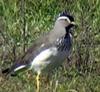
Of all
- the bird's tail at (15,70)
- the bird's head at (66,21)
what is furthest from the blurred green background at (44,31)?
the bird's head at (66,21)

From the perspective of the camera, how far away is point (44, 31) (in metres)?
10.7

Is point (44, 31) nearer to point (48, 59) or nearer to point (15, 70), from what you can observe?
point (15, 70)

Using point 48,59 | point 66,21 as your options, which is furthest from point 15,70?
point 66,21

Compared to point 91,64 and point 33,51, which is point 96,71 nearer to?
point 91,64

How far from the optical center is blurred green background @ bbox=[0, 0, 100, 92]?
906 centimetres

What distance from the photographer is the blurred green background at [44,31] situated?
9.06 m

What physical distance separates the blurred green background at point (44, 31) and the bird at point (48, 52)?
0.16 m

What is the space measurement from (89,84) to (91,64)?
822 millimetres

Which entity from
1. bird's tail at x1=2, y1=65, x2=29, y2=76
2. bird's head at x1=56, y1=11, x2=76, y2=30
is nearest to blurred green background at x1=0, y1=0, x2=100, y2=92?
bird's tail at x1=2, y1=65, x2=29, y2=76

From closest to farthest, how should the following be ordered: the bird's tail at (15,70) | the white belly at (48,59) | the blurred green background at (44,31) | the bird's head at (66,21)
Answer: the white belly at (48,59)
the blurred green background at (44,31)
the bird's tail at (15,70)
the bird's head at (66,21)

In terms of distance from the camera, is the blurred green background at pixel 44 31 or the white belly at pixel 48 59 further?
the blurred green background at pixel 44 31

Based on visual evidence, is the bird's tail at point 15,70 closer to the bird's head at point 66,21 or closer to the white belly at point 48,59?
the white belly at point 48,59

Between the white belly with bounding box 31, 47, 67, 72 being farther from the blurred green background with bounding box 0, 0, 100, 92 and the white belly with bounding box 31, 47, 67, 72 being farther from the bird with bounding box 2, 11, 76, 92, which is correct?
the blurred green background with bounding box 0, 0, 100, 92

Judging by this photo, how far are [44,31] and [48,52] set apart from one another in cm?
169
